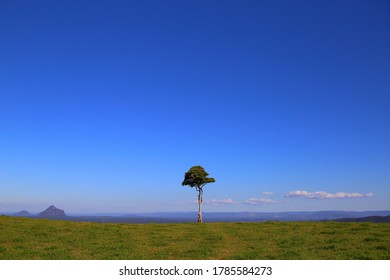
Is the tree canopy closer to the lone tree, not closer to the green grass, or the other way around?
the lone tree

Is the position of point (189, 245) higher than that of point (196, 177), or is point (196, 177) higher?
point (196, 177)

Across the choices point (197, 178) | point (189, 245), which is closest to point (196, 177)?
point (197, 178)

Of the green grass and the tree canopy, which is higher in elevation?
the tree canopy

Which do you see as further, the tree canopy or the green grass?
the tree canopy

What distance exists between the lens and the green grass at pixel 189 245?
59.1 ft

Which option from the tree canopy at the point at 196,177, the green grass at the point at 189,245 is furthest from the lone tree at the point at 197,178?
the green grass at the point at 189,245

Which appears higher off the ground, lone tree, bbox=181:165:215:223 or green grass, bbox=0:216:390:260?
lone tree, bbox=181:165:215:223

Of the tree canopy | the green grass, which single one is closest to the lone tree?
the tree canopy

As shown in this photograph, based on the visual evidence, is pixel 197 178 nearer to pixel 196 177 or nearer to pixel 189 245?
pixel 196 177

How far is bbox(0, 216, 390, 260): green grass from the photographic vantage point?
18000mm

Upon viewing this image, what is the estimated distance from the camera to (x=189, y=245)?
2219 centimetres

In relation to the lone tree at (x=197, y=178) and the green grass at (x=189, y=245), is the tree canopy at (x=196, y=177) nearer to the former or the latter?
the lone tree at (x=197, y=178)
